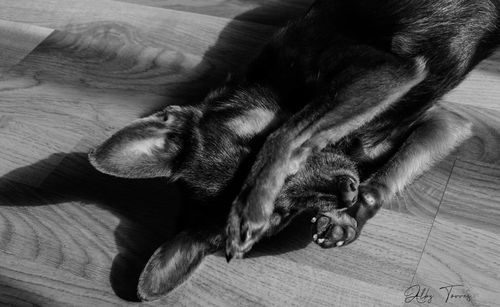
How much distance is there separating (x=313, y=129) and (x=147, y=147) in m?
0.54

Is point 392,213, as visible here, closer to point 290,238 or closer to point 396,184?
point 396,184

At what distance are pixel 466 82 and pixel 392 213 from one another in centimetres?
69

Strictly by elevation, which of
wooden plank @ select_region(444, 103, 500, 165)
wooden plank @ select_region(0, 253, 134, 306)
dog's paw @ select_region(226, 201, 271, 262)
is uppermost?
dog's paw @ select_region(226, 201, 271, 262)

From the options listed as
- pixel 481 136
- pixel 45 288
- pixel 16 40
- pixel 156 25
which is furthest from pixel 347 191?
pixel 16 40

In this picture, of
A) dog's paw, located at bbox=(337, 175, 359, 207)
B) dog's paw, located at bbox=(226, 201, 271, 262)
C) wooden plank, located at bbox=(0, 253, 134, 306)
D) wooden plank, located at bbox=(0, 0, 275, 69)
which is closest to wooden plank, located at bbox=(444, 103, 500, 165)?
dog's paw, located at bbox=(337, 175, 359, 207)

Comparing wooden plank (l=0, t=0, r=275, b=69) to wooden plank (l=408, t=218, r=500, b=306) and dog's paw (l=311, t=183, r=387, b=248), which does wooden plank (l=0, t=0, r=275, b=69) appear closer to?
dog's paw (l=311, t=183, r=387, b=248)

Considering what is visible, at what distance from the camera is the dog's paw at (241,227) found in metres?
1.95

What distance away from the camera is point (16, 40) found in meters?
3.04

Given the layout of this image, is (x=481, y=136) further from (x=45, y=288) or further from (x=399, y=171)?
(x=45, y=288)

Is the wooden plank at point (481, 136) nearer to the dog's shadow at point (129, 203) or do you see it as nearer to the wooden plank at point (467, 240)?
the wooden plank at point (467, 240)

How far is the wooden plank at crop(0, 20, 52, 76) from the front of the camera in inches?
116

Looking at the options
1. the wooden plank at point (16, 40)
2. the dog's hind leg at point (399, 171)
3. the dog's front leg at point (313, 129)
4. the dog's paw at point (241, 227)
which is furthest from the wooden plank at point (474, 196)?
the wooden plank at point (16, 40)

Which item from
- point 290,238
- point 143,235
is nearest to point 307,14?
point 290,238

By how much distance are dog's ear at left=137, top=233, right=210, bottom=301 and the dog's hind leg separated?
15.7 inches
